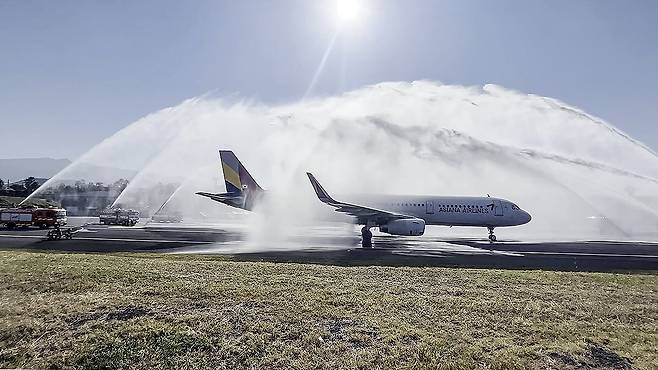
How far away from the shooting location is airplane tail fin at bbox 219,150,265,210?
141 feet

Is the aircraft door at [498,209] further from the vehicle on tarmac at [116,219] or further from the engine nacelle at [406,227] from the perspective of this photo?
the vehicle on tarmac at [116,219]

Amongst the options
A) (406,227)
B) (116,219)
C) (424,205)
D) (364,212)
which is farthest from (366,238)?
(116,219)

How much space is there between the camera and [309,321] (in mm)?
11094

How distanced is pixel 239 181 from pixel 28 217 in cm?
2305

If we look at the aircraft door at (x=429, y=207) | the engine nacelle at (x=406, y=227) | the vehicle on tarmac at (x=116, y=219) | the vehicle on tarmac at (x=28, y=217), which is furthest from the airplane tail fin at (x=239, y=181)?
the vehicle on tarmac at (x=116, y=219)

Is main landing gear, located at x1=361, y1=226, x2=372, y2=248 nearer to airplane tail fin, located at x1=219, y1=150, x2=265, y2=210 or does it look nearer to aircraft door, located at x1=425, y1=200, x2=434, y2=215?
aircraft door, located at x1=425, y1=200, x2=434, y2=215

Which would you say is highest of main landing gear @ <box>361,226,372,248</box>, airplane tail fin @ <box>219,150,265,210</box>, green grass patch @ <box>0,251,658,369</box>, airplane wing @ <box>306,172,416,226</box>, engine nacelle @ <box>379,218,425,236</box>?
airplane tail fin @ <box>219,150,265,210</box>

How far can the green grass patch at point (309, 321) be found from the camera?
944cm

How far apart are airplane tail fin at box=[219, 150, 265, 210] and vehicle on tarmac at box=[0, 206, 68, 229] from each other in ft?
60.8

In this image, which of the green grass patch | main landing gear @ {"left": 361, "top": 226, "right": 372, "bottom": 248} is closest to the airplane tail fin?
main landing gear @ {"left": 361, "top": 226, "right": 372, "bottom": 248}

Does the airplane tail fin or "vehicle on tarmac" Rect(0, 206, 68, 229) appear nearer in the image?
the airplane tail fin

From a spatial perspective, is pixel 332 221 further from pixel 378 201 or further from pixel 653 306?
pixel 653 306

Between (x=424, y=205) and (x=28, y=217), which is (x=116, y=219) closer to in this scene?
(x=28, y=217)

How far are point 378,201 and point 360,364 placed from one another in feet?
115
